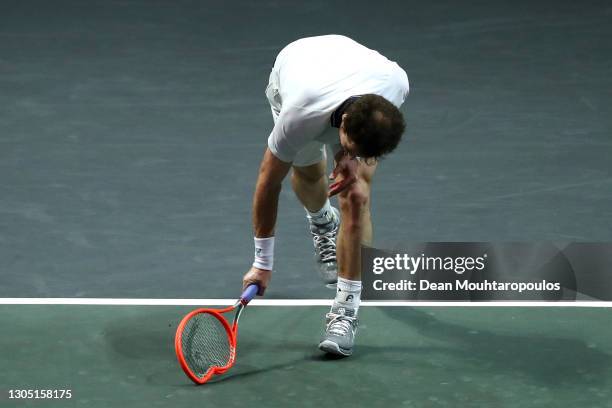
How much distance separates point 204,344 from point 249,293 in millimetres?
416

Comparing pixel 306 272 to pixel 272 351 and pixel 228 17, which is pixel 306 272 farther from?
pixel 228 17

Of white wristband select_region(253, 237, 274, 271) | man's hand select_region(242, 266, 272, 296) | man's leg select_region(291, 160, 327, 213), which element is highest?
man's leg select_region(291, 160, 327, 213)

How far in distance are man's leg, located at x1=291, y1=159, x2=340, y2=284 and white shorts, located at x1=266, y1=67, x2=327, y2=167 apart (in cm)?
9

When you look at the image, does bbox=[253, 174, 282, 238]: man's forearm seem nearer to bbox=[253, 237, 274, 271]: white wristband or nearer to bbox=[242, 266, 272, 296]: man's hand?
bbox=[253, 237, 274, 271]: white wristband

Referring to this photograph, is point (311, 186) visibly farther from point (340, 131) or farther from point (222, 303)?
point (340, 131)

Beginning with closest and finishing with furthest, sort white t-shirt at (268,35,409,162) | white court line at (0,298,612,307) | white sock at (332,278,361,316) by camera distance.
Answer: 1. white t-shirt at (268,35,409,162)
2. white sock at (332,278,361,316)
3. white court line at (0,298,612,307)

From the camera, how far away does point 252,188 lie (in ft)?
27.7

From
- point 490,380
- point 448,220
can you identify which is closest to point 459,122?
point 448,220

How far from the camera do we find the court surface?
6105 millimetres

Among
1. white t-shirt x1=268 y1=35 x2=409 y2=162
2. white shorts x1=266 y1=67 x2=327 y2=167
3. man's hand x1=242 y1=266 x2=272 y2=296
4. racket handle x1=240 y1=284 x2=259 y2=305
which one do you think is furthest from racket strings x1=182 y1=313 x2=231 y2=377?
white shorts x1=266 y1=67 x2=327 y2=167

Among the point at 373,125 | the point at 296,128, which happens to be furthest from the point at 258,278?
the point at 373,125

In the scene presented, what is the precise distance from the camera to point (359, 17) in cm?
1158

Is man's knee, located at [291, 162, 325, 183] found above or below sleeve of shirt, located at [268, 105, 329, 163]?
above

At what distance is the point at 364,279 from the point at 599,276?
1215mm
